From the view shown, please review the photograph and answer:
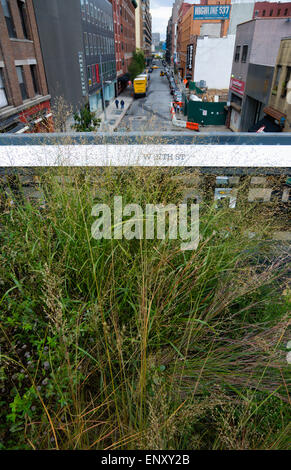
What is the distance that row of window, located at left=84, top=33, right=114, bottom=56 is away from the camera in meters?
25.0

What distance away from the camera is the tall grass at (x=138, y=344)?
1.43m

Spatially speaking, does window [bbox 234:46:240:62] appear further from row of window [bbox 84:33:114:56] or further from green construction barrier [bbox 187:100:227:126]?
row of window [bbox 84:33:114:56]

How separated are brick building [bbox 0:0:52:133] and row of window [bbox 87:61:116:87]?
9.82m

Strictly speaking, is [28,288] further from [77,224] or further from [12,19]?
[12,19]

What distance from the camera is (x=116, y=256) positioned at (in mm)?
2125

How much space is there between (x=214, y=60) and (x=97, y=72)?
56.2 ft

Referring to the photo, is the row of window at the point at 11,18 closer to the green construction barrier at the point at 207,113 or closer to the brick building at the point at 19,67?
the brick building at the point at 19,67

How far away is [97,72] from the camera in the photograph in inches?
1158

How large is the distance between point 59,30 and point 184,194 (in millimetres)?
22705

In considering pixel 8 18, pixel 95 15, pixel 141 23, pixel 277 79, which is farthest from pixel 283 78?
pixel 141 23

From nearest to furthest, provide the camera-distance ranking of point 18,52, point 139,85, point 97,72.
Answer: point 18,52 → point 97,72 → point 139,85

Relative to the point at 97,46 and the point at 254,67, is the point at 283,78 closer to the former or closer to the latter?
the point at 254,67

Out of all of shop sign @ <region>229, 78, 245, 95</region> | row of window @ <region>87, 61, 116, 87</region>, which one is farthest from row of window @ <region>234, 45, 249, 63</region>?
row of window @ <region>87, 61, 116, 87</region>

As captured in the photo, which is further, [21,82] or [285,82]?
[21,82]
